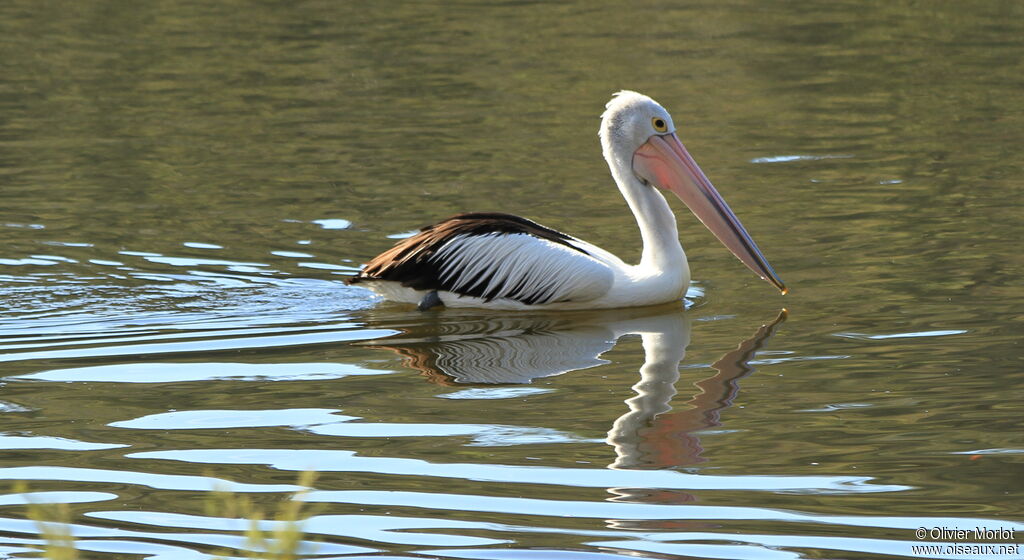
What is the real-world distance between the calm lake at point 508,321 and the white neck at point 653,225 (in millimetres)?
241

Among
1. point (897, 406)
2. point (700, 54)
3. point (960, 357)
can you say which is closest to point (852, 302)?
point (960, 357)

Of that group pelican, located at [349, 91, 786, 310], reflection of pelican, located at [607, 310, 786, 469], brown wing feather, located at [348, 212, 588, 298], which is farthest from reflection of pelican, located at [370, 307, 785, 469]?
brown wing feather, located at [348, 212, 588, 298]

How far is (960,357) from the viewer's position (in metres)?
5.80

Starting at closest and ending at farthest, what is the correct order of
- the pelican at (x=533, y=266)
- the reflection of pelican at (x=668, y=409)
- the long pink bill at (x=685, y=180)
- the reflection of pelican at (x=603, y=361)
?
1. the reflection of pelican at (x=668, y=409)
2. the reflection of pelican at (x=603, y=361)
3. the pelican at (x=533, y=266)
4. the long pink bill at (x=685, y=180)

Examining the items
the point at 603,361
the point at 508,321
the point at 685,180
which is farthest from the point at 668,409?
the point at 685,180

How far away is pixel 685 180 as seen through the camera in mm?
7355

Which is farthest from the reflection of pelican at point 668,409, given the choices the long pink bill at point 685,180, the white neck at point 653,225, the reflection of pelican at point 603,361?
the long pink bill at point 685,180

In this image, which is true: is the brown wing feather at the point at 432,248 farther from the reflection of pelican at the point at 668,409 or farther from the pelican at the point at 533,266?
the reflection of pelican at the point at 668,409

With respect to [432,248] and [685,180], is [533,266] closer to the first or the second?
[432,248]

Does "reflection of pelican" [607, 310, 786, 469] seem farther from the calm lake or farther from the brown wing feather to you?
the brown wing feather

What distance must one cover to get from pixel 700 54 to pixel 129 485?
10505mm

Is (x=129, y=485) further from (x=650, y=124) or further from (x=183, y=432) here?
(x=650, y=124)

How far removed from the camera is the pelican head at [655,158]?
7.30 metres

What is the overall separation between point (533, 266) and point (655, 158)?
88cm
